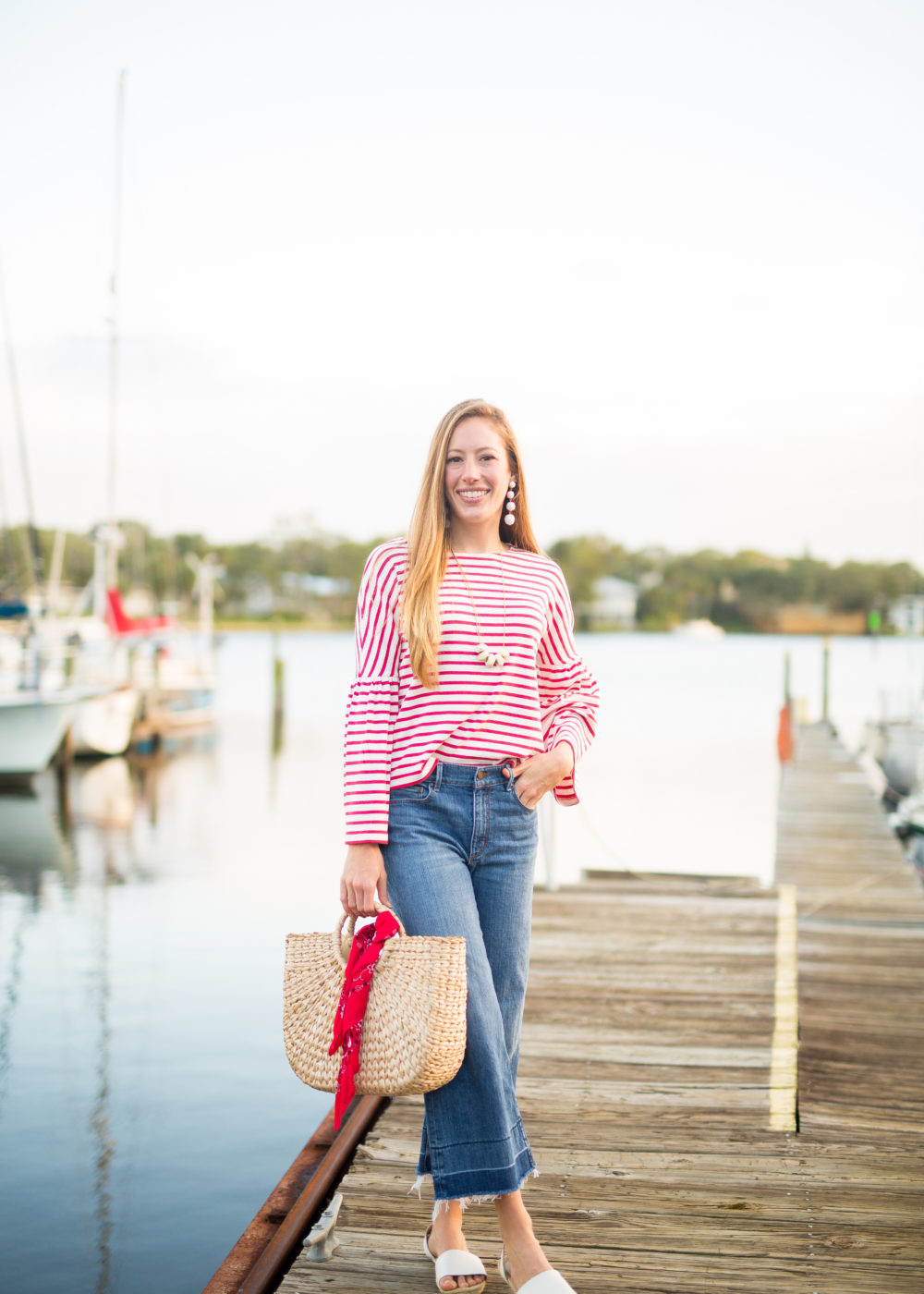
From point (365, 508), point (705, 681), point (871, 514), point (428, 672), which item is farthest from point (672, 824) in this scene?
point (365, 508)

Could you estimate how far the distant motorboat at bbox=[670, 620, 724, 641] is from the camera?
95.1 metres

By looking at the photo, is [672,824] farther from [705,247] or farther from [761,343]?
[761,343]

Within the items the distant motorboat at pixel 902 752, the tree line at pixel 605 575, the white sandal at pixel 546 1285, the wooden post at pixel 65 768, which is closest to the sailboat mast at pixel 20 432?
the wooden post at pixel 65 768

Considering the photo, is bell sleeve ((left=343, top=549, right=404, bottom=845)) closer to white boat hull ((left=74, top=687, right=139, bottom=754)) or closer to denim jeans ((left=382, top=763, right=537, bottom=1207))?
denim jeans ((left=382, top=763, right=537, bottom=1207))

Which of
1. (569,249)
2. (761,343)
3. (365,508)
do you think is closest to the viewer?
(569,249)

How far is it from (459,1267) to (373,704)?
1.14 m

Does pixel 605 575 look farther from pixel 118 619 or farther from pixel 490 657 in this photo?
pixel 490 657

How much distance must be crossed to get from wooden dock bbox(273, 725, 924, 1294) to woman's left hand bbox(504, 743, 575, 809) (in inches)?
40.6

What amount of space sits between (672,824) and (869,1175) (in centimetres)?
1408

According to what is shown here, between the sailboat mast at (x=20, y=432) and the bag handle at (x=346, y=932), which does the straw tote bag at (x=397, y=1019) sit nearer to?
the bag handle at (x=346, y=932)

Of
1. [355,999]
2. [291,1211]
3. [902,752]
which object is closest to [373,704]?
[355,999]

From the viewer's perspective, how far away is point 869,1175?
2777 millimetres

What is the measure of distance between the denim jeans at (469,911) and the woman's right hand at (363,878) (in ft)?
0.10

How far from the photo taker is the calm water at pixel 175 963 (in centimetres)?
460
